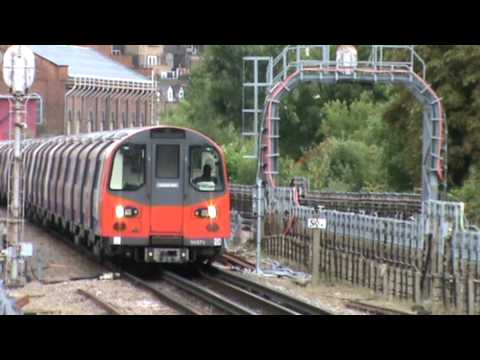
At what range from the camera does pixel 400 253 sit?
64.6ft

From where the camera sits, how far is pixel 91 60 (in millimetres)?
85625

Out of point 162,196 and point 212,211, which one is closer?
point 162,196

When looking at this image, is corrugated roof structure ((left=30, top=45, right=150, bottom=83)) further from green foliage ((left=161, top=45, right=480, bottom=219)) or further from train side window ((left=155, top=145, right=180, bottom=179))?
train side window ((left=155, top=145, right=180, bottom=179))

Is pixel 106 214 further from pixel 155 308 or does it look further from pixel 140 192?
pixel 155 308

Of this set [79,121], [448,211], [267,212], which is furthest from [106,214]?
[79,121]

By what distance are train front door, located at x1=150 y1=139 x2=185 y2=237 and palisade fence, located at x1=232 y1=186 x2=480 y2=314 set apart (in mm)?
3366

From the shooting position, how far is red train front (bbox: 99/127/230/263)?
19719 mm

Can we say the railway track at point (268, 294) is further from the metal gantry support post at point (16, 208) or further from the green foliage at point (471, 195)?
the green foliage at point (471, 195)

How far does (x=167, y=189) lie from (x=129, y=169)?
78 cm

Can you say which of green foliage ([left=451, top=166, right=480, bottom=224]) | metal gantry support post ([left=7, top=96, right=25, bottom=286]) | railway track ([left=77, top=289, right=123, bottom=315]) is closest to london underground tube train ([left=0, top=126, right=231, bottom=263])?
metal gantry support post ([left=7, top=96, right=25, bottom=286])

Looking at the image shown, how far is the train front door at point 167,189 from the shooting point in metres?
19.8

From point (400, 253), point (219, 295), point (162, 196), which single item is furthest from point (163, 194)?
point (400, 253)

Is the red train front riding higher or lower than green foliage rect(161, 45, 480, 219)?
lower

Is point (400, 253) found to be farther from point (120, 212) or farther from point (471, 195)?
point (471, 195)
